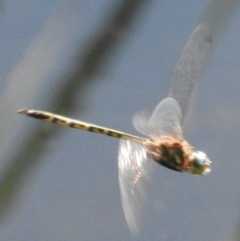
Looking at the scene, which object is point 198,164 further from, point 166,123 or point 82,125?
point 82,125

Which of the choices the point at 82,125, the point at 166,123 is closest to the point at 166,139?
the point at 166,123

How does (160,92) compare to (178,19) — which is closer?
(160,92)

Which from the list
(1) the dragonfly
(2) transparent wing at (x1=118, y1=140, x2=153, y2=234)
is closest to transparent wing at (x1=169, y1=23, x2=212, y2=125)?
(1) the dragonfly

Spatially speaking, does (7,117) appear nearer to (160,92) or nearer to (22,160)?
(22,160)

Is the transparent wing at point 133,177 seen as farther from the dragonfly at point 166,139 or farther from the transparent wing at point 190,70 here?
the transparent wing at point 190,70

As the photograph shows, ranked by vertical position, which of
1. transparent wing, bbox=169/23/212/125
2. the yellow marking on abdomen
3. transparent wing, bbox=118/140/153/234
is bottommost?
transparent wing, bbox=118/140/153/234

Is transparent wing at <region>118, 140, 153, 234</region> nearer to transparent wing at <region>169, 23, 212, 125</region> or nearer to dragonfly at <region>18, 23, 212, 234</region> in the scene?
dragonfly at <region>18, 23, 212, 234</region>

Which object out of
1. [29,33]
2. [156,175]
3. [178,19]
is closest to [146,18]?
[178,19]
